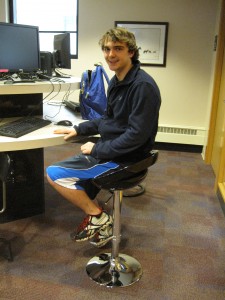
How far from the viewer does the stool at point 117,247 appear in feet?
5.13

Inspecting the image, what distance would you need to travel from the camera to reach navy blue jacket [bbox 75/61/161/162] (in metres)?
1.52

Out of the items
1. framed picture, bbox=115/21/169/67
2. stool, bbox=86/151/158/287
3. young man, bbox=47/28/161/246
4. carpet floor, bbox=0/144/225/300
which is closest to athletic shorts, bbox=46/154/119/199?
young man, bbox=47/28/161/246

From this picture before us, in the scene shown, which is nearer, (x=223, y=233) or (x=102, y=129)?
(x=102, y=129)

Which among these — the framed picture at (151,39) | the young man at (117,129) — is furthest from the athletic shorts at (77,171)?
the framed picture at (151,39)

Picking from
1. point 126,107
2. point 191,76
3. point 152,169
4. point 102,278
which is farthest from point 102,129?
point 191,76

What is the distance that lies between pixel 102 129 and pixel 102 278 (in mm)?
869

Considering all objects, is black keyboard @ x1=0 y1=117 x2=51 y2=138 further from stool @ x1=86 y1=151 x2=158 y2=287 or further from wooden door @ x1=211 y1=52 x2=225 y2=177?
wooden door @ x1=211 y1=52 x2=225 y2=177

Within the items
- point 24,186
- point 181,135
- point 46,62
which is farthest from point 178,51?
point 24,186

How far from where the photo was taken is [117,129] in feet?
5.56

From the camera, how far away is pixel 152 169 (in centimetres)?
363

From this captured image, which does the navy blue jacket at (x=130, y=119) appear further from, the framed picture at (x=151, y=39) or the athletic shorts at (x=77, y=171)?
the framed picture at (x=151, y=39)

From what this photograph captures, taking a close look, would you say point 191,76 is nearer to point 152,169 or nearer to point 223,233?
point 152,169

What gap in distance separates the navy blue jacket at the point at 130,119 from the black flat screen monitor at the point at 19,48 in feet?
2.89

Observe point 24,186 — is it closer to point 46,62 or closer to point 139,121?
point 46,62
